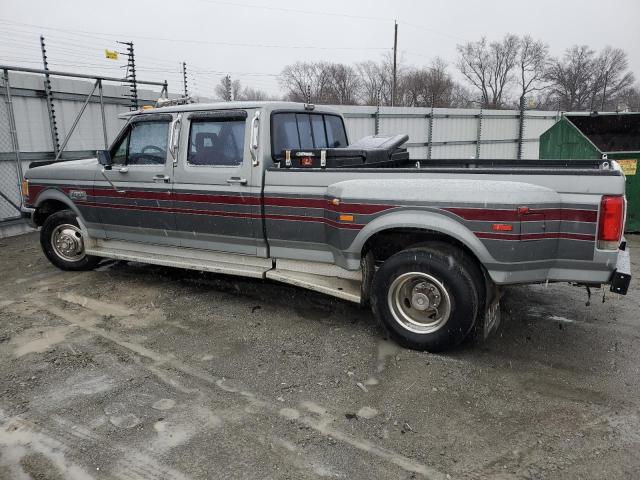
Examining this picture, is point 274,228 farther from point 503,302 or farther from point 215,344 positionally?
point 503,302

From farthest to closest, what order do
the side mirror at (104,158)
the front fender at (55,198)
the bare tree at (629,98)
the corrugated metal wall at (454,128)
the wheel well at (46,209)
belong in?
the bare tree at (629,98)
the corrugated metal wall at (454,128)
the wheel well at (46,209)
the front fender at (55,198)
the side mirror at (104,158)

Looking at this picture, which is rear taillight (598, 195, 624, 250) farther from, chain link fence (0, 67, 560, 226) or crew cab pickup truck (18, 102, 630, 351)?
chain link fence (0, 67, 560, 226)

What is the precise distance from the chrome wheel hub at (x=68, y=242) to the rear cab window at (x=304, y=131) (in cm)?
297

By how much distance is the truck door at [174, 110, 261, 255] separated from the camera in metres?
4.75

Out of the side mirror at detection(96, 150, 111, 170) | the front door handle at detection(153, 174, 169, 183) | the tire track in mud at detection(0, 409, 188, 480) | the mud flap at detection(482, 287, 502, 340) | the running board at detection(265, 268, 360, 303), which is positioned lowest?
the tire track in mud at detection(0, 409, 188, 480)

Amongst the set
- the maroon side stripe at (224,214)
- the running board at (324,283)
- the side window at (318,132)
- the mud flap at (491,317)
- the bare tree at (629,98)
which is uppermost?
the bare tree at (629,98)

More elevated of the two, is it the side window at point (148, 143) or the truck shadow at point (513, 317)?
the side window at point (148, 143)

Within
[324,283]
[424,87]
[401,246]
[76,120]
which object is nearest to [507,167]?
[401,246]

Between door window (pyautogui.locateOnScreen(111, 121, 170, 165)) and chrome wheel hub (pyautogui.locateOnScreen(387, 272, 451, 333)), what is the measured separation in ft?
9.33

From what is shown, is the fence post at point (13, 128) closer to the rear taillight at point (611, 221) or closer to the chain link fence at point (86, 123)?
the chain link fence at point (86, 123)

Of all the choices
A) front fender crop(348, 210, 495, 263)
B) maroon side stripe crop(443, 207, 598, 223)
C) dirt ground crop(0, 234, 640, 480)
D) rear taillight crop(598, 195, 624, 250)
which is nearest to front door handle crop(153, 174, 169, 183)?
dirt ground crop(0, 234, 640, 480)

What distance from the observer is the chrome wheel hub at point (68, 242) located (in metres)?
6.20

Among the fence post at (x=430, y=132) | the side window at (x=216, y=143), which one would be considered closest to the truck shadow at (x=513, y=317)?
the side window at (x=216, y=143)

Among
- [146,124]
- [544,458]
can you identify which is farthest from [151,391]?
[146,124]
